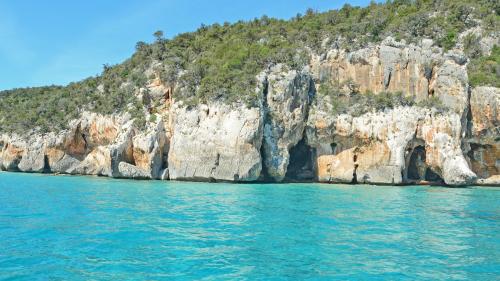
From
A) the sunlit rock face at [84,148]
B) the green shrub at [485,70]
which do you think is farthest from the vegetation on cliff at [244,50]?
the sunlit rock face at [84,148]

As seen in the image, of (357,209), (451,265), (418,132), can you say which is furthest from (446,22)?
(451,265)

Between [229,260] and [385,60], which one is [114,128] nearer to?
[385,60]

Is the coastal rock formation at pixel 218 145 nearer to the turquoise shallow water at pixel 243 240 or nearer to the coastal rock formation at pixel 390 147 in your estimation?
the coastal rock formation at pixel 390 147

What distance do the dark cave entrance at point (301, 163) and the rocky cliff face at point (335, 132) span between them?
116 millimetres

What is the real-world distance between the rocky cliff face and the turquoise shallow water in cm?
1635

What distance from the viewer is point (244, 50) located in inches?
1981

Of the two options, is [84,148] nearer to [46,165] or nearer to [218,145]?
[46,165]

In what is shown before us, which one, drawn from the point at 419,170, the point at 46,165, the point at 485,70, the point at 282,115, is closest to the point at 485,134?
the point at 485,70

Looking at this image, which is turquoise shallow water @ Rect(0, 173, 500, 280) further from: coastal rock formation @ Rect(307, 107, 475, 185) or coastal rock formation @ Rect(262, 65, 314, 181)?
coastal rock formation @ Rect(262, 65, 314, 181)

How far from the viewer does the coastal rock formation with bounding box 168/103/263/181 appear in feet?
130

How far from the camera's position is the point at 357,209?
2170 centimetres

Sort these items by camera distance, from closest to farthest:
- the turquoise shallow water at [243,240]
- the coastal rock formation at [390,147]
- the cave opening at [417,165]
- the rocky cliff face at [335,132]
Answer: the turquoise shallow water at [243,240] → the coastal rock formation at [390,147] → the rocky cliff face at [335,132] → the cave opening at [417,165]

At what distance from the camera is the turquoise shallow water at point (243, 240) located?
10609 millimetres

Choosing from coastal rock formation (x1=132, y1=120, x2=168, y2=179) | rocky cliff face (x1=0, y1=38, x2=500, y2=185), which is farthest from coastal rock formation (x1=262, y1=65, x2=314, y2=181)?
coastal rock formation (x1=132, y1=120, x2=168, y2=179)
